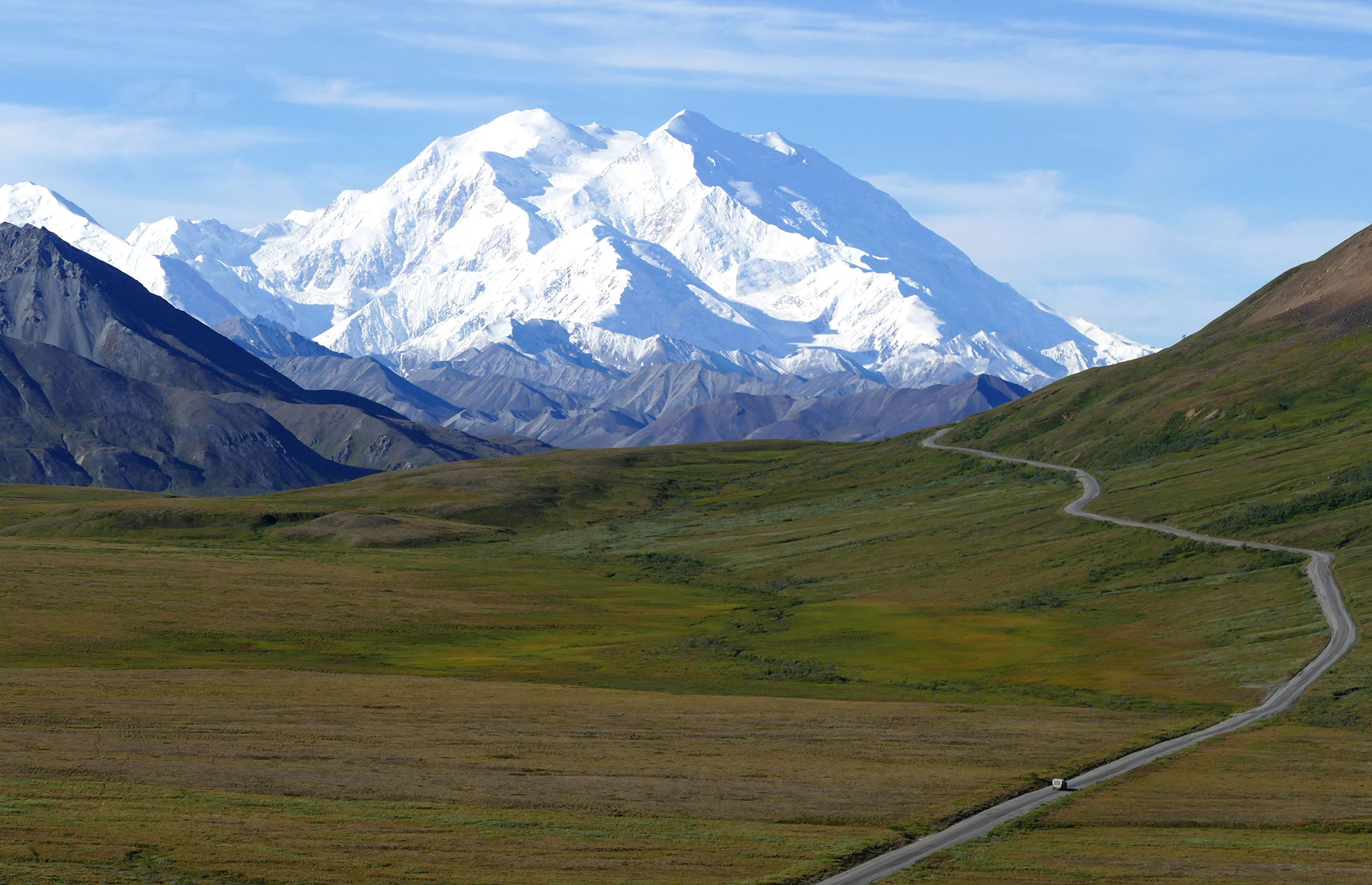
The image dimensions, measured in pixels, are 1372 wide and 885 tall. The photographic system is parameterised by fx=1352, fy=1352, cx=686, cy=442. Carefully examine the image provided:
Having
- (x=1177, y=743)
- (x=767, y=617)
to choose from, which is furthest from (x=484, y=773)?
(x=767, y=617)

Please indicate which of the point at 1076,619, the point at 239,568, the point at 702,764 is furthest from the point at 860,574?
the point at 702,764

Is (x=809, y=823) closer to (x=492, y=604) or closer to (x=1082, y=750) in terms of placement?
(x=1082, y=750)

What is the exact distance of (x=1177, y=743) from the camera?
Result: 250 ft

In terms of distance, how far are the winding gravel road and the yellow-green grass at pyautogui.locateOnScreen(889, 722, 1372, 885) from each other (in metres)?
1.08

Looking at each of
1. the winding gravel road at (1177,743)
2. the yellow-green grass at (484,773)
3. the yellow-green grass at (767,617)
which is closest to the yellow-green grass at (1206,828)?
the winding gravel road at (1177,743)

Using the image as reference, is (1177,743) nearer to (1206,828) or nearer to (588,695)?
(1206,828)

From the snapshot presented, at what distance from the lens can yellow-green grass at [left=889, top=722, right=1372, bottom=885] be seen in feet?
156

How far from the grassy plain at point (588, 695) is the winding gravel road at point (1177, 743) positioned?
149 cm

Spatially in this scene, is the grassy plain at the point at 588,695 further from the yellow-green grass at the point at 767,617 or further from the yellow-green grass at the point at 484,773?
the yellow-green grass at the point at 767,617

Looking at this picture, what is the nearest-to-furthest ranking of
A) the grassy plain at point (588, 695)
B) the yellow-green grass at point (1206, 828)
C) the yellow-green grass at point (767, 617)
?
the yellow-green grass at point (1206, 828), the grassy plain at point (588, 695), the yellow-green grass at point (767, 617)

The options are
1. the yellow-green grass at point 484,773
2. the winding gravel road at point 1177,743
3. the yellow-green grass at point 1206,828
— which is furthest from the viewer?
the winding gravel road at point 1177,743

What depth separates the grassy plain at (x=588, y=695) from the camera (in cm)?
4925

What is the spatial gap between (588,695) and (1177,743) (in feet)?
125

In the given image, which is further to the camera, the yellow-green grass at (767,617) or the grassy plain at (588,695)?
the yellow-green grass at (767,617)
